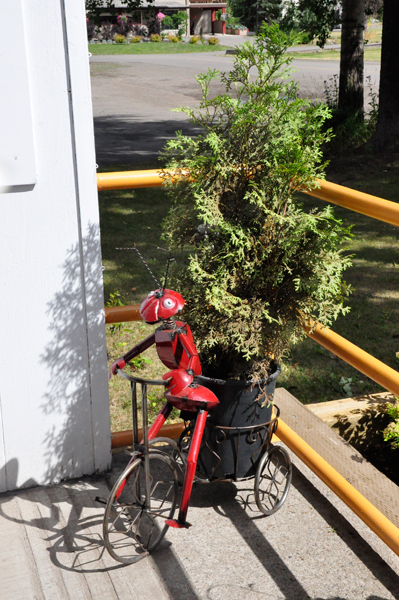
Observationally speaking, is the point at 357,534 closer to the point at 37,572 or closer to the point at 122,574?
the point at 122,574

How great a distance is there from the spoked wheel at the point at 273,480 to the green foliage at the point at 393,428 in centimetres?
71

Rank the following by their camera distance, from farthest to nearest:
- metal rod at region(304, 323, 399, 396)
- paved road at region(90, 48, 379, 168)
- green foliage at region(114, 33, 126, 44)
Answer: green foliage at region(114, 33, 126, 44) < paved road at region(90, 48, 379, 168) < metal rod at region(304, 323, 399, 396)

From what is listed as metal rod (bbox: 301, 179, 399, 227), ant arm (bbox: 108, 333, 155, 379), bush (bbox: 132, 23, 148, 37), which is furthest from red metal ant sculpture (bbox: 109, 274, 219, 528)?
bush (bbox: 132, 23, 148, 37)

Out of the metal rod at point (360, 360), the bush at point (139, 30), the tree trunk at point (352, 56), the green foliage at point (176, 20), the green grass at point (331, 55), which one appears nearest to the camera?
the metal rod at point (360, 360)

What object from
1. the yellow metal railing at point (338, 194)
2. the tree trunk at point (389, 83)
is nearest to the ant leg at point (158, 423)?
the yellow metal railing at point (338, 194)

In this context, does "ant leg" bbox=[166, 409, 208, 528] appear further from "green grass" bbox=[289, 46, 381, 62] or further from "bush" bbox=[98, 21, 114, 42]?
"bush" bbox=[98, 21, 114, 42]

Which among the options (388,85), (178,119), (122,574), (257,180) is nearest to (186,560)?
(122,574)

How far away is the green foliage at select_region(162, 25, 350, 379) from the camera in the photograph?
219 centimetres

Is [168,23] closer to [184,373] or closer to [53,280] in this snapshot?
[53,280]

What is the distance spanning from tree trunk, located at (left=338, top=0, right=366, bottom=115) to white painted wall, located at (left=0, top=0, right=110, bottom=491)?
9.68 metres

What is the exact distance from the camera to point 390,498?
242 centimetres

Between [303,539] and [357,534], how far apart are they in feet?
0.73

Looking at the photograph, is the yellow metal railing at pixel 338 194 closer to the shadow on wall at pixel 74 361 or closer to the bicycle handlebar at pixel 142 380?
the shadow on wall at pixel 74 361

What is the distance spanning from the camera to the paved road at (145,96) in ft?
41.6
